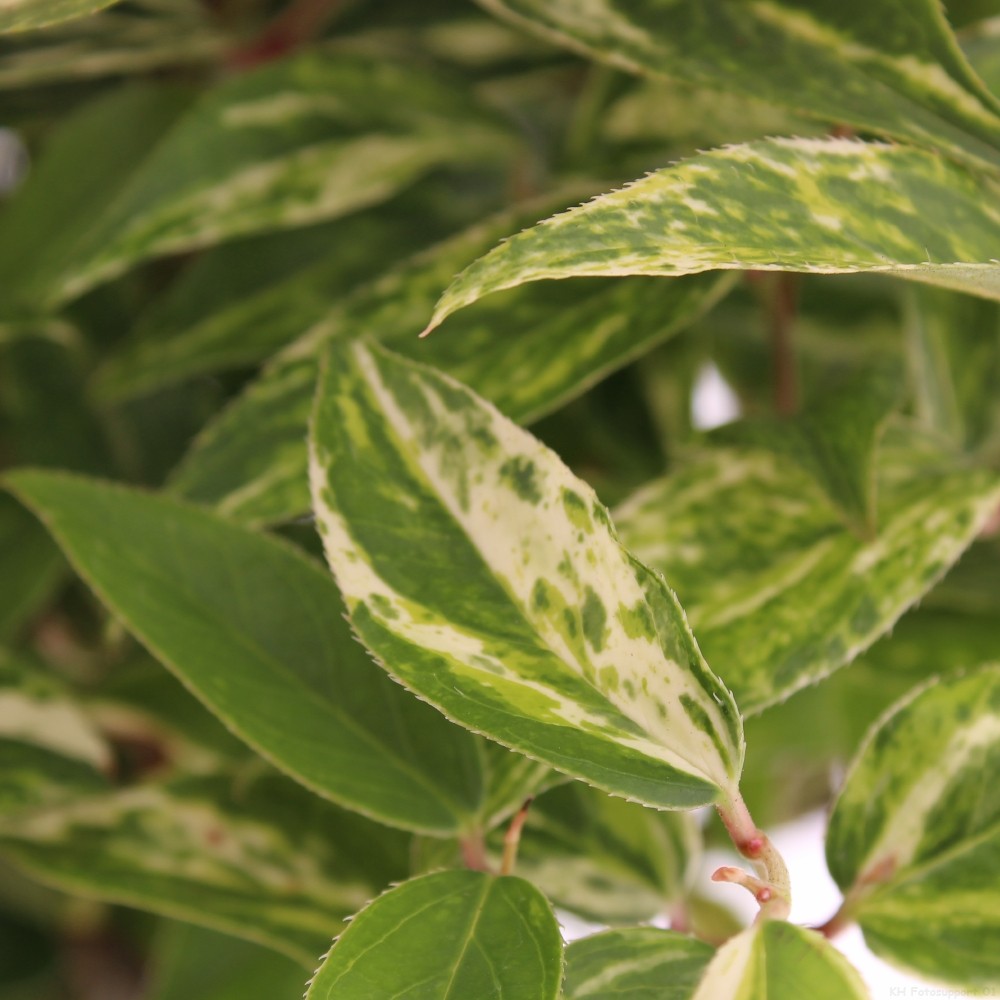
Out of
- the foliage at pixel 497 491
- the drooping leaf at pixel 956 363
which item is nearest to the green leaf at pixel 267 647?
the foliage at pixel 497 491

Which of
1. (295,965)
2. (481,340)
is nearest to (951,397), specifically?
Answer: (481,340)

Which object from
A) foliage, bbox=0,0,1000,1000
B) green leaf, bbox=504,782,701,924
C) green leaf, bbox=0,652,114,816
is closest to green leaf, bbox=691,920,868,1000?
foliage, bbox=0,0,1000,1000

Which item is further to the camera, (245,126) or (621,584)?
(245,126)

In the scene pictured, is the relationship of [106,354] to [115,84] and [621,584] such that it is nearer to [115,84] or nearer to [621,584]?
[115,84]

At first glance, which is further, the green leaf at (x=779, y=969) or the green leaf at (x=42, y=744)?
the green leaf at (x=42, y=744)

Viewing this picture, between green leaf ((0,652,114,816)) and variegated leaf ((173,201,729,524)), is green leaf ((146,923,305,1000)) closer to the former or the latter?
green leaf ((0,652,114,816))

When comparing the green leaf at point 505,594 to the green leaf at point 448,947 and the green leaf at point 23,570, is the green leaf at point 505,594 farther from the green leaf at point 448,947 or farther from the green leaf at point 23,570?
the green leaf at point 23,570

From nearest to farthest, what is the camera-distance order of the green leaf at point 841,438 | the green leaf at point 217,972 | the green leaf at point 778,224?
the green leaf at point 778,224 < the green leaf at point 841,438 < the green leaf at point 217,972
